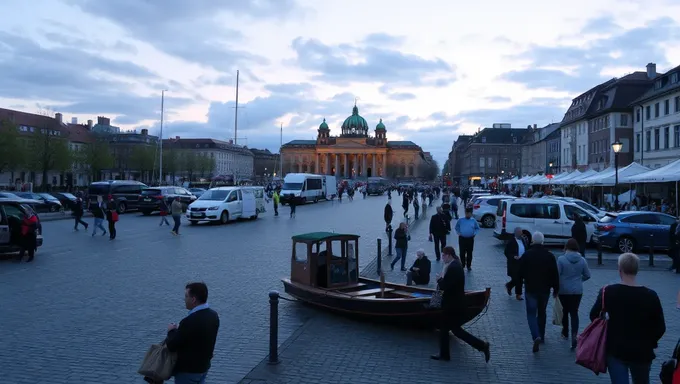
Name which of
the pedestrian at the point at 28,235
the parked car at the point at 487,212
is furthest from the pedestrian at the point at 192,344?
the parked car at the point at 487,212

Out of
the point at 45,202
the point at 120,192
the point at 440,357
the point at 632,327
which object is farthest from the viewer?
the point at 45,202

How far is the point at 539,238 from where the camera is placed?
917 centimetres

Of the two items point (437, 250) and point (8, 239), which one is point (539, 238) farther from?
point (8, 239)

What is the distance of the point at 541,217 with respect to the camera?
72.9 ft

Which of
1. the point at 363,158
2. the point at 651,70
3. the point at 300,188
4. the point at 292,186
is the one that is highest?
the point at 651,70

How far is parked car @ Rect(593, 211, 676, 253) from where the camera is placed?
20781 millimetres

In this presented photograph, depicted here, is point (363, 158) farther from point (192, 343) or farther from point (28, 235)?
point (192, 343)

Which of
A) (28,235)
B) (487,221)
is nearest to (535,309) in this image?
(28,235)

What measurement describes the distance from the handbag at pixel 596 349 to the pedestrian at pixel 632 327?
4 cm

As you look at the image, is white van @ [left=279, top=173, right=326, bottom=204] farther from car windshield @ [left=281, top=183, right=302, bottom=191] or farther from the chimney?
the chimney

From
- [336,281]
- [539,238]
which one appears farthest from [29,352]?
[539,238]

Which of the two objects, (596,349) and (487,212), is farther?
(487,212)

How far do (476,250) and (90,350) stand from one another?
15639mm

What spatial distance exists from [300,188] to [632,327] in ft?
174
